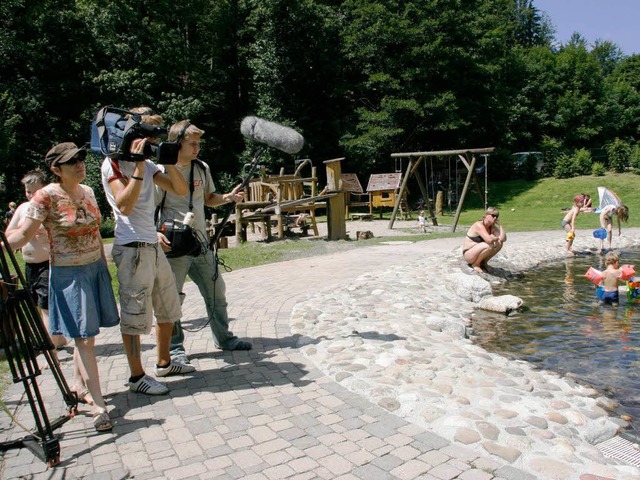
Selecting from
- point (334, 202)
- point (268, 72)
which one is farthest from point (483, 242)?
point (268, 72)

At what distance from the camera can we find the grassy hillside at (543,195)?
22.3 meters

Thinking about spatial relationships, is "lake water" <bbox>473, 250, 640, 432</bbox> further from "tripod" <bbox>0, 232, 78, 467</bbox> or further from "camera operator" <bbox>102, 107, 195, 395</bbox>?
"tripod" <bbox>0, 232, 78, 467</bbox>

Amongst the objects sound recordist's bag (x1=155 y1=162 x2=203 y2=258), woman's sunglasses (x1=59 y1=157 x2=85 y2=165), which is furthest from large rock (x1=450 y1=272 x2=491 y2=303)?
woman's sunglasses (x1=59 y1=157 x2=85 y2=165)

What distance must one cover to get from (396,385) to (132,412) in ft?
6.47

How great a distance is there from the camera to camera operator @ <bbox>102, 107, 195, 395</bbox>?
361 cm

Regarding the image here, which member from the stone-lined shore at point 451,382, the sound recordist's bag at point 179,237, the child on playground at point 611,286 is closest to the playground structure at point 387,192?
the child on playground at point 611,286

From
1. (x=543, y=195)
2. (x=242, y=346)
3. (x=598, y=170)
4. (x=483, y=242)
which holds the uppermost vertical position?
(x=598, y=170)

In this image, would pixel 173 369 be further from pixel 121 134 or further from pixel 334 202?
pixel 334 202

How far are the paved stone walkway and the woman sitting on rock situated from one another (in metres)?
5.64

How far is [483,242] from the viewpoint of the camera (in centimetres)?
964

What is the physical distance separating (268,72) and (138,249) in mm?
26464

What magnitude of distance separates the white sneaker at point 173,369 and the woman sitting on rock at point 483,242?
6.65 meters

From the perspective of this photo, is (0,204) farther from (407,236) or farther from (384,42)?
(384,42)

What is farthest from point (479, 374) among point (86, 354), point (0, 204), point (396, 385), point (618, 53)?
point (618, 53)
